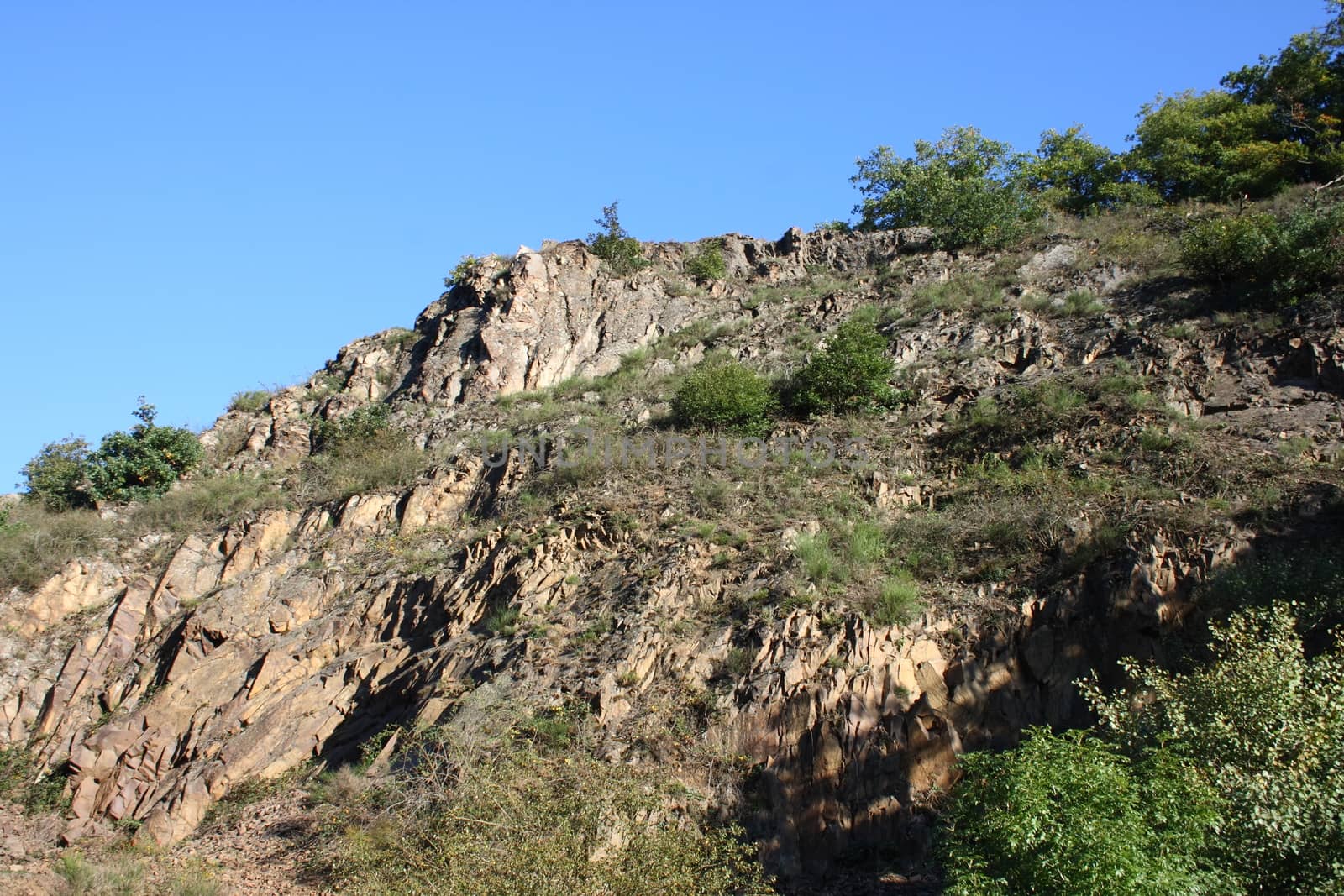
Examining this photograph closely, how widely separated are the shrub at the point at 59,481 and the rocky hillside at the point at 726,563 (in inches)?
71.6

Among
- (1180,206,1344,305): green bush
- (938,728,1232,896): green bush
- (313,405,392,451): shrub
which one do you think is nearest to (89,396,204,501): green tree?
(313,405,392,451): shrub

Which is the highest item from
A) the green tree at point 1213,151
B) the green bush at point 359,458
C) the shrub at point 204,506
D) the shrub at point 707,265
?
the green tree at point 1213,151

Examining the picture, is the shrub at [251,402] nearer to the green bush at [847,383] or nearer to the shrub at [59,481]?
the shrub at [59,481]

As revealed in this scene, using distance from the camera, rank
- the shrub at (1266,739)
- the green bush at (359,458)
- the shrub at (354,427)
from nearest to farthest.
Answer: the shrub at (1266,739) < the green bush at (359,458) < the shrub at (354,427)

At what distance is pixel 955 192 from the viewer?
102 ft

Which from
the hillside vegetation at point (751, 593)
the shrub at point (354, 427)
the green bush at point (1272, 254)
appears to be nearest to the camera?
the hillside vegetation at point (751, 593)

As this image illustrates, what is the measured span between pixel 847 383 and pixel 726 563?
6232mm

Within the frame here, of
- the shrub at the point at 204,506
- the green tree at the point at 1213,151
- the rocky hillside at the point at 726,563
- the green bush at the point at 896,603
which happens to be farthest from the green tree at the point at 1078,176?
the shrub at the point at 204,506

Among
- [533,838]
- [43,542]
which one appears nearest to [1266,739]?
[533,838]

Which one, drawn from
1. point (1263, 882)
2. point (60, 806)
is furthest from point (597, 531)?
point (1263, 882)

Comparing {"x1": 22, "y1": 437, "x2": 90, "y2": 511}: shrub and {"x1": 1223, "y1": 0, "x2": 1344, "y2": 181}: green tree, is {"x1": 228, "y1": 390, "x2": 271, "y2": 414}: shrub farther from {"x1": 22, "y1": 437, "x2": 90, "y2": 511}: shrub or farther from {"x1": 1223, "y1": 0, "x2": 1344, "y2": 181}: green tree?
{"x1": 1223, "y1": 0, "x2": 1344, "y2": 181}: green tree

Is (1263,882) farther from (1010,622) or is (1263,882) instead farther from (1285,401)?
(1285,401)

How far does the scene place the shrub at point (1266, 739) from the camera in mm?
9383

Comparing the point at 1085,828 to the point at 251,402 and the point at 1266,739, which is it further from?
the point at 251,402
